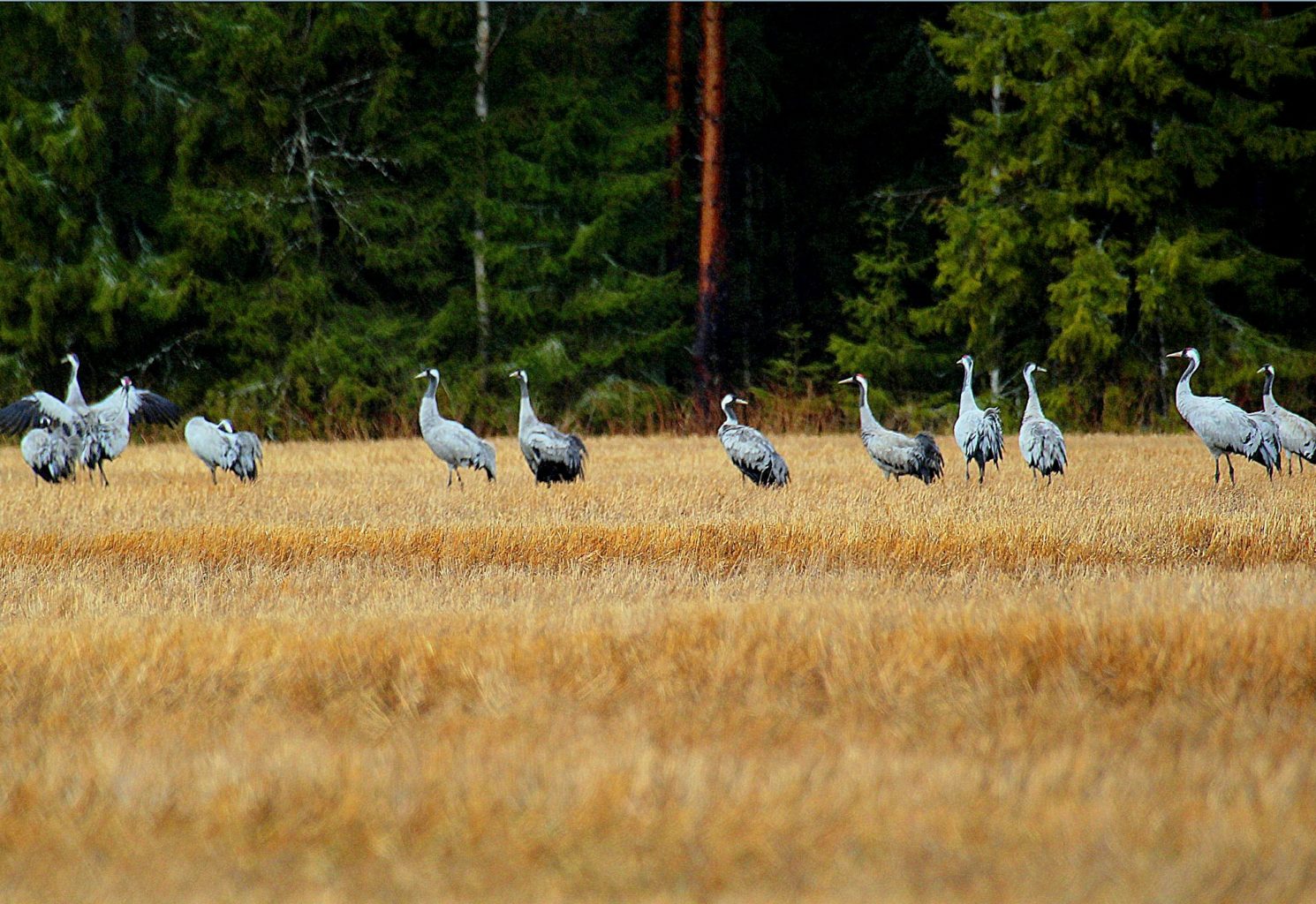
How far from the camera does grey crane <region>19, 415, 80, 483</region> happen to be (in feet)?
45.4

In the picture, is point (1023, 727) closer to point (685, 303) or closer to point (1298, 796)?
point (1298, 796)

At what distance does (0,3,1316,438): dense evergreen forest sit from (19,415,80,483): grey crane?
29.0ft

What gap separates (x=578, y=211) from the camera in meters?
25.6

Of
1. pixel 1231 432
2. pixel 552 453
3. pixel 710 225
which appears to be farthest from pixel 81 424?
pixel 710 225

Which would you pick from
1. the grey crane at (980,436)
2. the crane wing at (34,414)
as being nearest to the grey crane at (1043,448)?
the grey crane at (980,436)

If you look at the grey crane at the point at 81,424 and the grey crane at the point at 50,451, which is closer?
the grey crane at the point at 50,451

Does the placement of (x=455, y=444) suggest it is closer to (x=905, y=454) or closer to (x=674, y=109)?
(x=905, y=454)

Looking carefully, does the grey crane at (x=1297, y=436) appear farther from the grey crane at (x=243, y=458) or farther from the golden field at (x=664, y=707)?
the grey crane at (x=243, y=458)

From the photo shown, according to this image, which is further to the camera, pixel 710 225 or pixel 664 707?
pixel 710 225

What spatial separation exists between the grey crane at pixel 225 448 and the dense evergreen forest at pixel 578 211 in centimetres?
866

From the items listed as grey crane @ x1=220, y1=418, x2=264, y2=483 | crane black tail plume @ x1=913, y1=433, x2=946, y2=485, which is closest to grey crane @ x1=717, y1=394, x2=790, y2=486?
crane black tail plume @ x1=913, y1=433, x2=946, y2=485

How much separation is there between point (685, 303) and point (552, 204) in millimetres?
3150

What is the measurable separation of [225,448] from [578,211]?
1271 centimetres

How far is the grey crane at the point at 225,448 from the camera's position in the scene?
13.9m
